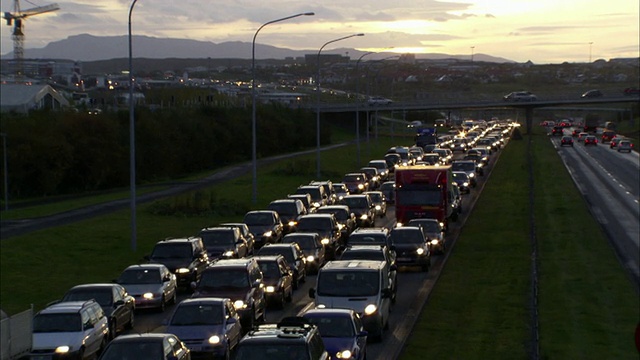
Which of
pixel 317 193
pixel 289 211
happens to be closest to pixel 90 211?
pixel 317 193

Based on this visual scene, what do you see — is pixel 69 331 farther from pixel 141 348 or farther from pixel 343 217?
pixel 343 217

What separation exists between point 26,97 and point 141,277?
9799 cm

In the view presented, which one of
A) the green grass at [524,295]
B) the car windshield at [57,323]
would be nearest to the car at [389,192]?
the green grass at [524,295]

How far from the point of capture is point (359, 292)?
2425 cm

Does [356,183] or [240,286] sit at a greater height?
[240,286]

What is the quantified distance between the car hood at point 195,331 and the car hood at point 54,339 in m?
1.86

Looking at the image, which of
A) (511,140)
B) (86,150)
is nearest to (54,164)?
(86,150)

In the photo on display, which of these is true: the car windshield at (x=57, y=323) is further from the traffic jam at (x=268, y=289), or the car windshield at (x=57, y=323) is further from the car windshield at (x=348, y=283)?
the car windshield at (x=348, y=283)

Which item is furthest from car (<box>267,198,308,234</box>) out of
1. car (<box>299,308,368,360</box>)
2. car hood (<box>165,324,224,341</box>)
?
car (<box>299,308,368,360</box>)

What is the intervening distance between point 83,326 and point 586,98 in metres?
145

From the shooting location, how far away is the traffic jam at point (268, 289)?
19750mm

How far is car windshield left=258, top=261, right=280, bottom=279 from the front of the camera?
28.7 meters

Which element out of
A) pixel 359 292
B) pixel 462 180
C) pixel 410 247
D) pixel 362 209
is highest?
pixel 359 292

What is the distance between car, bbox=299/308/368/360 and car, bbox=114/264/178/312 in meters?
8.49
